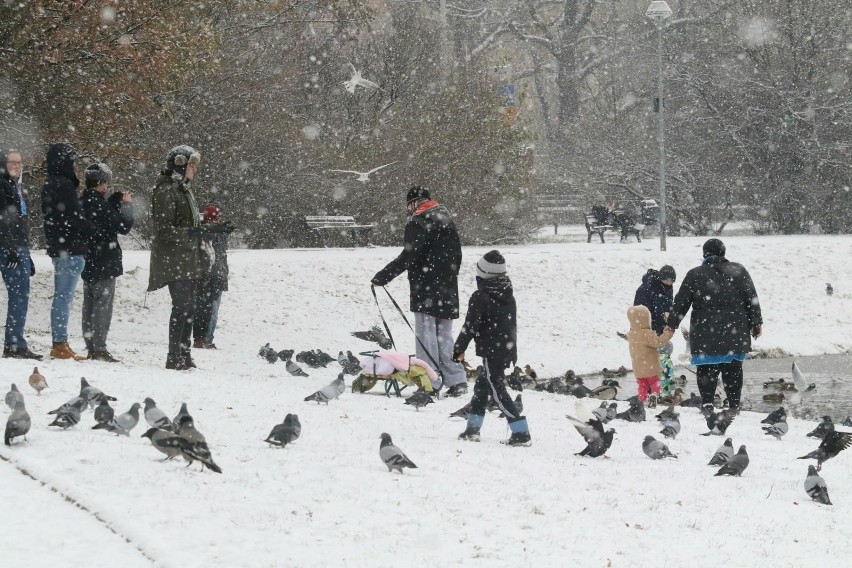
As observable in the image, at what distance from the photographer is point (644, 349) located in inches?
511

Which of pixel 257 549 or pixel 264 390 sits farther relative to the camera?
pixel 264 390

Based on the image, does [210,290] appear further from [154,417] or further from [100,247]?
[154,417]

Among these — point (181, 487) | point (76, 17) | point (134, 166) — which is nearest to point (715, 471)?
point (181, 487)

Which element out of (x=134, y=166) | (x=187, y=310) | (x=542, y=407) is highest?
(x=134, y=166)

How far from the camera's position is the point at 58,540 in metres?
5.39

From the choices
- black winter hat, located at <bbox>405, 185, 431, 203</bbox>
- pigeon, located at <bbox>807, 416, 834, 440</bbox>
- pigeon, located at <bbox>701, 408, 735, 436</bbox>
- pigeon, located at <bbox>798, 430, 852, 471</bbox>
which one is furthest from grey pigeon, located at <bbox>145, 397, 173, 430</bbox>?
pigeon, located at <bbox>807, 416, 834, 440</bbox>

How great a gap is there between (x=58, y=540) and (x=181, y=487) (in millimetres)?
1068

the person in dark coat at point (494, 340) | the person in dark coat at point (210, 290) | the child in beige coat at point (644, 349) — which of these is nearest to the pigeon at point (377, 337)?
the person in dark coat at point (210, 290)

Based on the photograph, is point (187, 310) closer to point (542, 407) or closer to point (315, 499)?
point (542, 407)

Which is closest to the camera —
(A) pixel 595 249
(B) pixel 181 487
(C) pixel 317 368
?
(B) pixel 181 487

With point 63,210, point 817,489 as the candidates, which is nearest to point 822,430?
point 817,489

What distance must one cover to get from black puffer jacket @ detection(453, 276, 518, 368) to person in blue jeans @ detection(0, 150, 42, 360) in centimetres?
493

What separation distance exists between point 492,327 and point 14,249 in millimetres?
5156

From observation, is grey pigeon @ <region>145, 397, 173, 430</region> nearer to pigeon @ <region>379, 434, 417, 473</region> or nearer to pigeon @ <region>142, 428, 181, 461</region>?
pigeon @ <region>142, 428, 181, 461</region>
